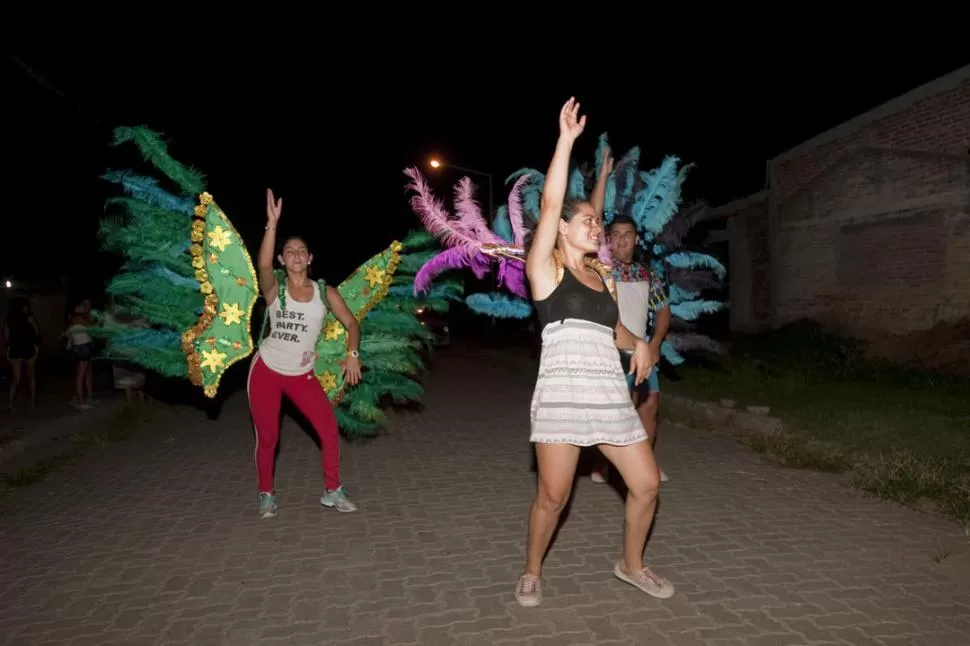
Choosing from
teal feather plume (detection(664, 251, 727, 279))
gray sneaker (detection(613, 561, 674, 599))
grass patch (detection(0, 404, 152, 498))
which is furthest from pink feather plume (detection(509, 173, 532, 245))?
grass patch (detection(0, 404, 152, 498))

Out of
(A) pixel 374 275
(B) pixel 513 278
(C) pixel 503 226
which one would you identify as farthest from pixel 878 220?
(A) pixel 374 275

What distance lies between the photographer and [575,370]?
3.55m

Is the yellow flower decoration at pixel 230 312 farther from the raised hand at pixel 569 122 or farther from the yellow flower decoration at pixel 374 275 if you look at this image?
the raised hand at pixel 569 122

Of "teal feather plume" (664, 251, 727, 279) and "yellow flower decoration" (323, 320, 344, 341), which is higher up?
"teal feather plume" (664, 251, 727, 279)

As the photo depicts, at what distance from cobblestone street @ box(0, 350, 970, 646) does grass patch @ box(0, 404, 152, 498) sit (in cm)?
20

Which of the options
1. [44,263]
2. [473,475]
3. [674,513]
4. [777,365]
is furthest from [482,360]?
[674,513]

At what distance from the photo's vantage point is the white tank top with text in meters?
5.19

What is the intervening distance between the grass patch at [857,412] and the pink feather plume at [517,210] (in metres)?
3.22

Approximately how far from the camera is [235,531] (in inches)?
201

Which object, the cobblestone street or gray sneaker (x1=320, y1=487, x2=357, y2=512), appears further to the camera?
gray sneaker (x1=320, y1=487, x2=357, y2=512)

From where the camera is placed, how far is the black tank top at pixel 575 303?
357cm

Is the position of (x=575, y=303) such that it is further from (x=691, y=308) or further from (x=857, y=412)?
(x=857, y=412)

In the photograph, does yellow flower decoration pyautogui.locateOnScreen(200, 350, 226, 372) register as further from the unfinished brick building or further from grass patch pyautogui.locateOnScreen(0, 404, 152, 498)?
the unfinished brick building

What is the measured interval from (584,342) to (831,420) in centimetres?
590
